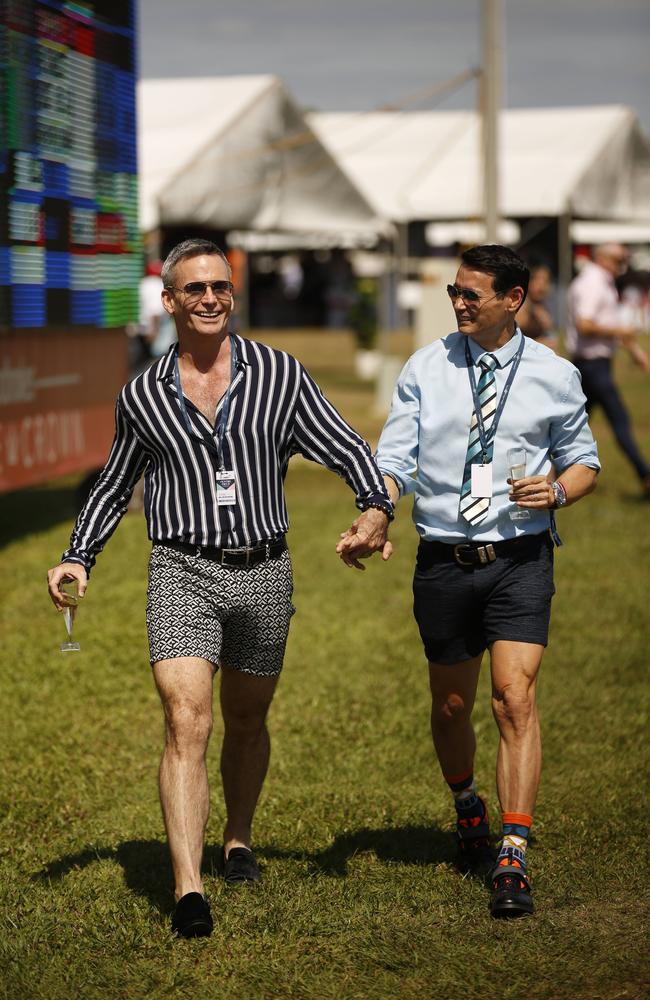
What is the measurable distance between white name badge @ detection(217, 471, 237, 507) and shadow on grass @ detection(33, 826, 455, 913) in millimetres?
1434

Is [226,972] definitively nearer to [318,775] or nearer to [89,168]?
[318,775]

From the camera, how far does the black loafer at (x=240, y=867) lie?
522cm

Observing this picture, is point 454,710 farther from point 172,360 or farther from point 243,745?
point 172,360

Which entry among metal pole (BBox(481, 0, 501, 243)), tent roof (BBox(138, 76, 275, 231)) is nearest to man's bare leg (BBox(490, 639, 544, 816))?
metal pole (BBox(481, 0, 501, 243))

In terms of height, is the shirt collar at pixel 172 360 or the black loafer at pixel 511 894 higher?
the shirt collar at pixel 172 360

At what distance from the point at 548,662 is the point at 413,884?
345 centimetres

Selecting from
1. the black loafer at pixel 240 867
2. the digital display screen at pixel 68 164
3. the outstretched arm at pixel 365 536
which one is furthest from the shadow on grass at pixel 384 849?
the digital display screen at pixel 68 164

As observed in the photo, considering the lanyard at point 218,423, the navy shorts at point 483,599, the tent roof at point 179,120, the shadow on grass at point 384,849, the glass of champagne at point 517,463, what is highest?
the tent roof at point 179,120

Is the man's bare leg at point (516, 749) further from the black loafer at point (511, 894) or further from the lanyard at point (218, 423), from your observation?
the lanyard at point (218, 423)

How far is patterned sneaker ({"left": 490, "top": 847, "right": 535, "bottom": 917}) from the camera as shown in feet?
15.8

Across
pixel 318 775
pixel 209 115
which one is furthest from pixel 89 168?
pixel 209 115

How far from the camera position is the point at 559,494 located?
5023mm

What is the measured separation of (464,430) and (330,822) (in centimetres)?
184

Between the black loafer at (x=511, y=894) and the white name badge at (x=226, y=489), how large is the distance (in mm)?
1494
